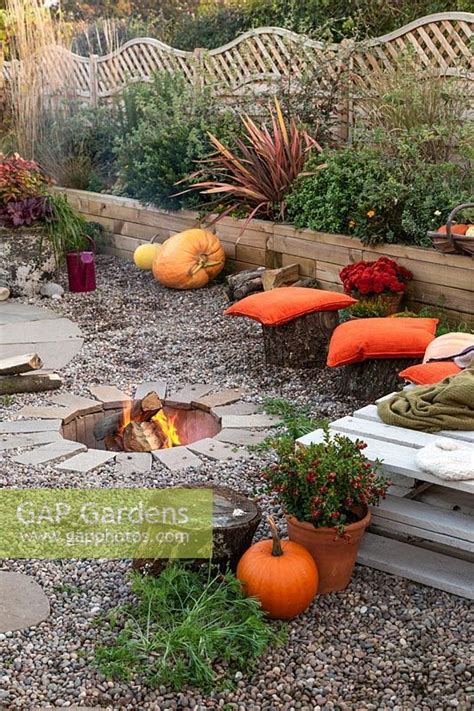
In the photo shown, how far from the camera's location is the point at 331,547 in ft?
9.53

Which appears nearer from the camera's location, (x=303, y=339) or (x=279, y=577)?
(x=279, y=577)

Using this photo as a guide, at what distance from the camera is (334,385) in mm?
4918

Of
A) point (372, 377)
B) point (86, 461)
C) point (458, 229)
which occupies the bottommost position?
point (86, 461)

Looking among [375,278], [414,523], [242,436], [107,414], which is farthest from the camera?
[375,278]

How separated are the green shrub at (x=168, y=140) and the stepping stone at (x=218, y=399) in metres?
2.79

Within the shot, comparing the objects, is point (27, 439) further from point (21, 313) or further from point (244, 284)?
point (244, 284)

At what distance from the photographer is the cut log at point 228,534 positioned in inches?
113

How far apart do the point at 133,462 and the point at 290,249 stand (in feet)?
9.83

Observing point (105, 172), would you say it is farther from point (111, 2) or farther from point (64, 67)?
point (111, 2)

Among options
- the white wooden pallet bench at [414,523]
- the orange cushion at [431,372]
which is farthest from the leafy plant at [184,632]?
the orange cushion at [431,372]

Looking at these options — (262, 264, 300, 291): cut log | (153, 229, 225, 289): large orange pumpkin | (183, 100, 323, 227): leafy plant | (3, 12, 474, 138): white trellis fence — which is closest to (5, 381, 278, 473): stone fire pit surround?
(262, 264, 300, 291): cut log

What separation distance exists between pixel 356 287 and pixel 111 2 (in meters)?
12.8

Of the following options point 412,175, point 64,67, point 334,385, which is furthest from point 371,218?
point 64,67

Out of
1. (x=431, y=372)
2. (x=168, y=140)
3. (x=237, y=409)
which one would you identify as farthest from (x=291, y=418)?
(x=168, y=140)
